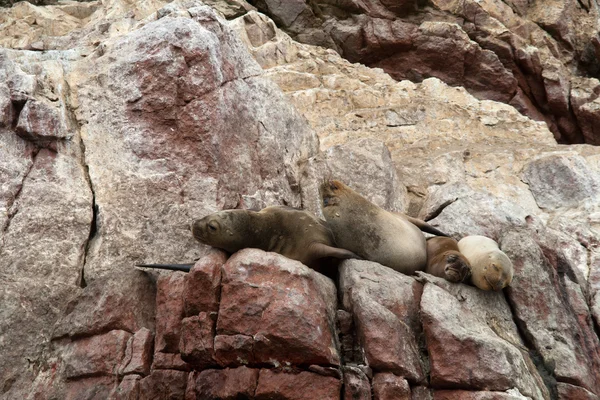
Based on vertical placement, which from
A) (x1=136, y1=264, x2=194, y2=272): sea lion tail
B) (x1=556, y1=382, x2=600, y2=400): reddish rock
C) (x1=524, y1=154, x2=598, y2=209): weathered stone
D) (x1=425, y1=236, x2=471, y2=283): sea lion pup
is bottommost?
(x1=524, y1=154, x2=598, y2=209): weathered stone

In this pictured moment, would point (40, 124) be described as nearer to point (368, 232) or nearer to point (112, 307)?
point (112, 307)

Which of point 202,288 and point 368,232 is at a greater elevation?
point 202,288

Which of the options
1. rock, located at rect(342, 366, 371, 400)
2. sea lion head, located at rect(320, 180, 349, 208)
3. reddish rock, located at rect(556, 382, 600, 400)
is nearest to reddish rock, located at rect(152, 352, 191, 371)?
rock, located at rect(342, 366, 371, 400)

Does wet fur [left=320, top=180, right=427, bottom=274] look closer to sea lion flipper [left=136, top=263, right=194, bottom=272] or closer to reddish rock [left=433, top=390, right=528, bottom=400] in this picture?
sea lion flipper [left=136, top=263, right=194, bottom=272]

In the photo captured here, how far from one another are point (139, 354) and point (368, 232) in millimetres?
2390

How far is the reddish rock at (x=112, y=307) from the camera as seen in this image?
545 centimetres

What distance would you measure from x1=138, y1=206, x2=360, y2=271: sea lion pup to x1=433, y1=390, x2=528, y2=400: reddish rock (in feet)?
5.03

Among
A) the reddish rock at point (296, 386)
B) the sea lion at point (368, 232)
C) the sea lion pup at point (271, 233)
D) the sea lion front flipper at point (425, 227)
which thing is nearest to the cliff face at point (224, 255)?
the reddish rock at point (296, 386)

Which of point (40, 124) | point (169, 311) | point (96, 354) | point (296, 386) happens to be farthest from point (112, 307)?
point (40, 124)

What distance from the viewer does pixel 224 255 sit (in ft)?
18.4

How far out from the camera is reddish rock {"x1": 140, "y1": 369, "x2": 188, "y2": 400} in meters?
4.88

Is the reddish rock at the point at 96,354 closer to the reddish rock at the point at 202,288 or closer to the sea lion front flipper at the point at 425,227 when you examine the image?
the reddish rock at the point at 202,288

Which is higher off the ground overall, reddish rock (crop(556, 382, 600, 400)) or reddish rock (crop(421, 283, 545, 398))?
reddish rock (crop(421, 283, 545, 398))

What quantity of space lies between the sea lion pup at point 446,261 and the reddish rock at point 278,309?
123 centimetres
